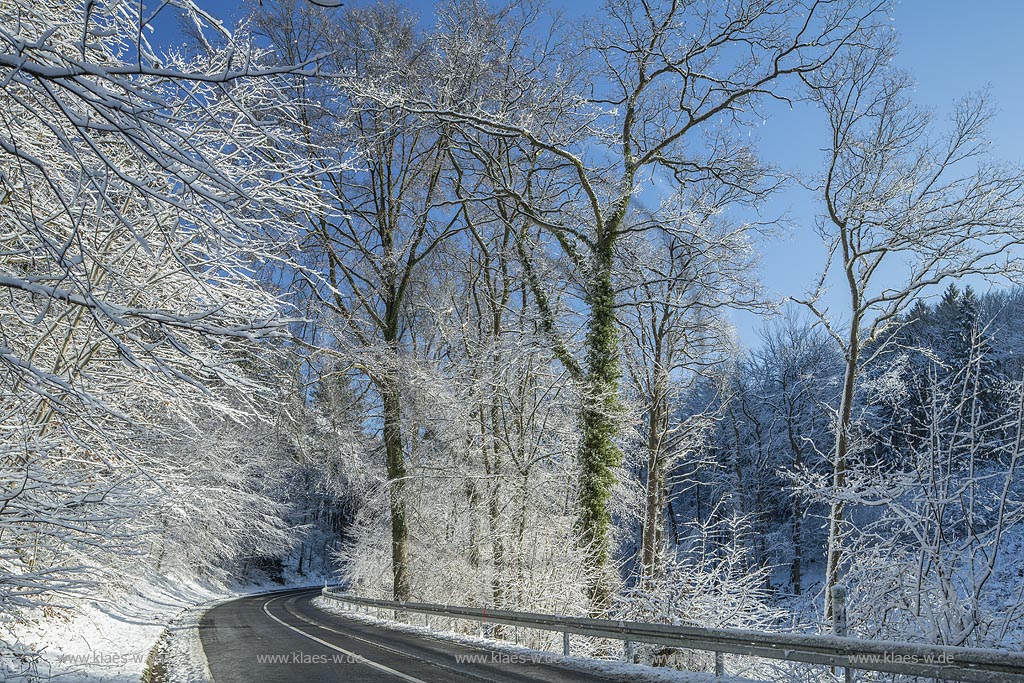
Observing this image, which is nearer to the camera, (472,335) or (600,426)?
(600,426)

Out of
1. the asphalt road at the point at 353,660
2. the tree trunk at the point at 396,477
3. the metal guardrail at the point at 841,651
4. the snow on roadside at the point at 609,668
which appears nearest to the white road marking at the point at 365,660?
the asphalt road at the point at 353,660

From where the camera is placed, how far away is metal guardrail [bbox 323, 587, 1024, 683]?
4635mm

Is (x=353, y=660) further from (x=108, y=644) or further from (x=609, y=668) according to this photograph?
(x=108, y=644)

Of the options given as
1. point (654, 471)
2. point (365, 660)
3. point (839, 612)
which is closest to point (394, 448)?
point (654, 471)

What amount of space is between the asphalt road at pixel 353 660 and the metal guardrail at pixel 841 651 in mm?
855

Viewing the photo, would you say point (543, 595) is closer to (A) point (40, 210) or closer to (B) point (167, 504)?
(B) point (167, 504)

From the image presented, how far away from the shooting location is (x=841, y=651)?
220 inches

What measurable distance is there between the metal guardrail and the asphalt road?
855 millimetres

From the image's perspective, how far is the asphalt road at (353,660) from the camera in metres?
7.59

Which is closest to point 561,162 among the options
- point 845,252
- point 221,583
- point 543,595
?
point 845,252

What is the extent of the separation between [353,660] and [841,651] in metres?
6.63

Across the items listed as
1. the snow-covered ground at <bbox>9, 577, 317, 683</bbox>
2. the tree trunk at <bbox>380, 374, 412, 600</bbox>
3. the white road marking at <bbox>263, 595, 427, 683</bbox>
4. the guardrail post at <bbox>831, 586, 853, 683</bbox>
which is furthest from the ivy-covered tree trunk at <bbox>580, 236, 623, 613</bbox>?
the snow-covered ground at <bbox>9, 577, 317, 683</bbox>

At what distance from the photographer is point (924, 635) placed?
234 inches

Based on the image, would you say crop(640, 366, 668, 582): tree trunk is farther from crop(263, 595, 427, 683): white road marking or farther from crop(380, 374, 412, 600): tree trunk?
crop(263, 595, 427, 683): white road marking
